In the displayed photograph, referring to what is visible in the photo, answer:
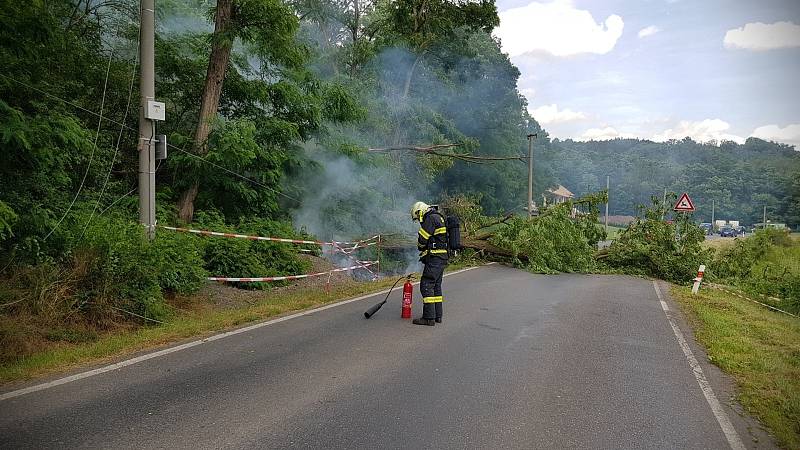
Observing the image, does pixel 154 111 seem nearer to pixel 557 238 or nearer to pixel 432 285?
pixel 432 285

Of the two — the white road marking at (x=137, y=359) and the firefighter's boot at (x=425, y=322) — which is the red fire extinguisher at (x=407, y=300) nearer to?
the firefighter's boot at (x=425, y=322)

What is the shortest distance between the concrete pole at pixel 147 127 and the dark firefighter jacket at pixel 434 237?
414 cm

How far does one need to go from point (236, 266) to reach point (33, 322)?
4750 mm

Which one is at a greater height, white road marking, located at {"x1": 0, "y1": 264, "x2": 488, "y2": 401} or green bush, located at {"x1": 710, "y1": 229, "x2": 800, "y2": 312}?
white road marking, located at {"x1": 0, "y1": 264, "x2": 488, "y2": 401}

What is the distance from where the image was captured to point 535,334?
7.67m

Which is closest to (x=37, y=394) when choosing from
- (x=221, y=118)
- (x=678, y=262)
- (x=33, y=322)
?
(x=33, y=322)

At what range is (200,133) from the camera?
1163cm

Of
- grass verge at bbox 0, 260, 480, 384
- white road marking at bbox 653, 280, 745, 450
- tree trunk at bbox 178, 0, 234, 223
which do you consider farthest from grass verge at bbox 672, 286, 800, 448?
tree trunk at bbox 178, 0, 234, 223

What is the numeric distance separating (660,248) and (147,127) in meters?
15.7

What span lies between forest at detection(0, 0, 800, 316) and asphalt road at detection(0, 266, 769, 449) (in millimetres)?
2543

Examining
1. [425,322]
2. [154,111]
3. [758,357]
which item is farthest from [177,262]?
[758,357]

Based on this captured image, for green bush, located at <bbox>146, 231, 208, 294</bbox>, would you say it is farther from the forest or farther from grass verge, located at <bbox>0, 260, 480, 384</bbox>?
grass verge, located at <bbox>0, 260, 480, 384</bbox>

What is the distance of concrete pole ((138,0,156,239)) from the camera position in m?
8.15

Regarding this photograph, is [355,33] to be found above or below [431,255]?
above
